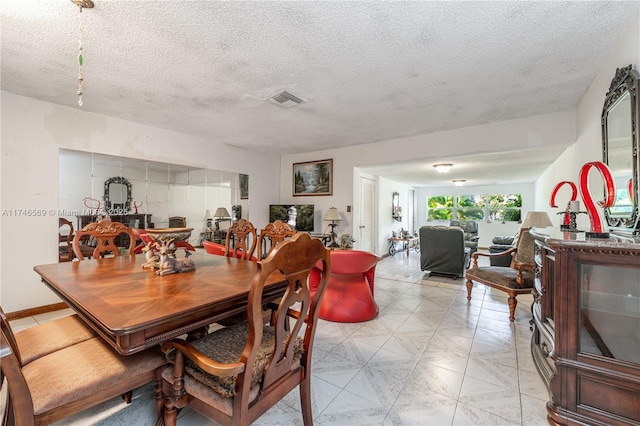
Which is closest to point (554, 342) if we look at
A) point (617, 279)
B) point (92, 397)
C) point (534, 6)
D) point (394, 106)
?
point (617, 279)

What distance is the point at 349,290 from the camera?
2.92 metres

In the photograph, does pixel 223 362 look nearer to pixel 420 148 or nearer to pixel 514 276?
pixel 514 276

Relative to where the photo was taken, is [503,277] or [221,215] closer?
[503,277]

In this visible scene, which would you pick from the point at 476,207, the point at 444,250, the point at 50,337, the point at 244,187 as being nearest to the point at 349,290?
the point at 50,337

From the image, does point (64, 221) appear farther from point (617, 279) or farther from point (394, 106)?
point (617, 279)

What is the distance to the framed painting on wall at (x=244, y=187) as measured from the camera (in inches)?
209

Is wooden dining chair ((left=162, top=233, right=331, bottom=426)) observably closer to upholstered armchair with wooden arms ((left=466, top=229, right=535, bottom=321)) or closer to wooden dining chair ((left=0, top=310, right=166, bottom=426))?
wooden dining chair ((left=0, top=310, right=166, bottom=426))

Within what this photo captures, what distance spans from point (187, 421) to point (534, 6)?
3098mm

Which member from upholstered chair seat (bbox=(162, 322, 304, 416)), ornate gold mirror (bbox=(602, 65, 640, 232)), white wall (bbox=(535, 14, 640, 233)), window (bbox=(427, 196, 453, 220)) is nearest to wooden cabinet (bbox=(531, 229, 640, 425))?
ornate gold mirror (bbox=(602, 65, 640, 232))

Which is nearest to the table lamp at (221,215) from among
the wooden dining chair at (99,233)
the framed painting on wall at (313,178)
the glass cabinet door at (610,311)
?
the framed painting on wall at (313,178)

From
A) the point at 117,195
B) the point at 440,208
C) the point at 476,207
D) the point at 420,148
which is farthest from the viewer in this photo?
the point at 440,208

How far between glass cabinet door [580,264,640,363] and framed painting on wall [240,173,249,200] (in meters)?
4.88

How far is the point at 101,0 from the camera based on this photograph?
155cm

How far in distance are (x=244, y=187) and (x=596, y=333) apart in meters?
5.02
